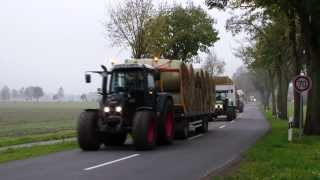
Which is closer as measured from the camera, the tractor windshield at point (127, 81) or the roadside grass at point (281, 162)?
the roadside grass at point (281, 162)

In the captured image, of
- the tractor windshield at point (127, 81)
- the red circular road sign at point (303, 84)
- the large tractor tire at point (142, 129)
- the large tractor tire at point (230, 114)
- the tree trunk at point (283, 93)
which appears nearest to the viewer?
the large tractor tire at point (142, 129)

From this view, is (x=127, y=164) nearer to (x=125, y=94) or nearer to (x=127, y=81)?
(x=125, y=94)

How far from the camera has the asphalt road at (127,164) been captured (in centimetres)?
1490

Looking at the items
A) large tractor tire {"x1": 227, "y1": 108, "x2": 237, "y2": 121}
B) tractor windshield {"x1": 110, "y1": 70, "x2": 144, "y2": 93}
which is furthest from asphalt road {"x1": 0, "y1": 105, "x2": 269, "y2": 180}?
large tractor tire {"x1": 227, "y1": 108, "x2": 237, "y2": 121}

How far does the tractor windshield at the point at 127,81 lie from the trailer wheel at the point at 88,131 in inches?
52.0

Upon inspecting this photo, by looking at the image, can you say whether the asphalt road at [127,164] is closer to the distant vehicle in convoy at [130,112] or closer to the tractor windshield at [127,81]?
the distant vehicle in convoy at [130,112]

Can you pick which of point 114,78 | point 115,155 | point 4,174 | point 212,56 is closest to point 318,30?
point 114,78

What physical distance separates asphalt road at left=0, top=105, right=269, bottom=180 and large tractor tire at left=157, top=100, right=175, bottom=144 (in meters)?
0.47

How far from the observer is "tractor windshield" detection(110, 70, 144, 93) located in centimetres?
2309

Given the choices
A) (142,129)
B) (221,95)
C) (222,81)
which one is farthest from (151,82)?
(222,81)

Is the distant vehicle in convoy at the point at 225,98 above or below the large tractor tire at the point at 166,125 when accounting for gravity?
above

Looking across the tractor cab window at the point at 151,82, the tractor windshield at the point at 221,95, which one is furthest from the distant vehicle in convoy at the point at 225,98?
the tractor cab window at the point at 151,82

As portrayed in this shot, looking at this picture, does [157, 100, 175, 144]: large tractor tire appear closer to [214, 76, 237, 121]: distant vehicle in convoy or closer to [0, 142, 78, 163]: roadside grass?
[0, 142, 78, 163]: roadside grass

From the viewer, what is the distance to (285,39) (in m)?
43.7
